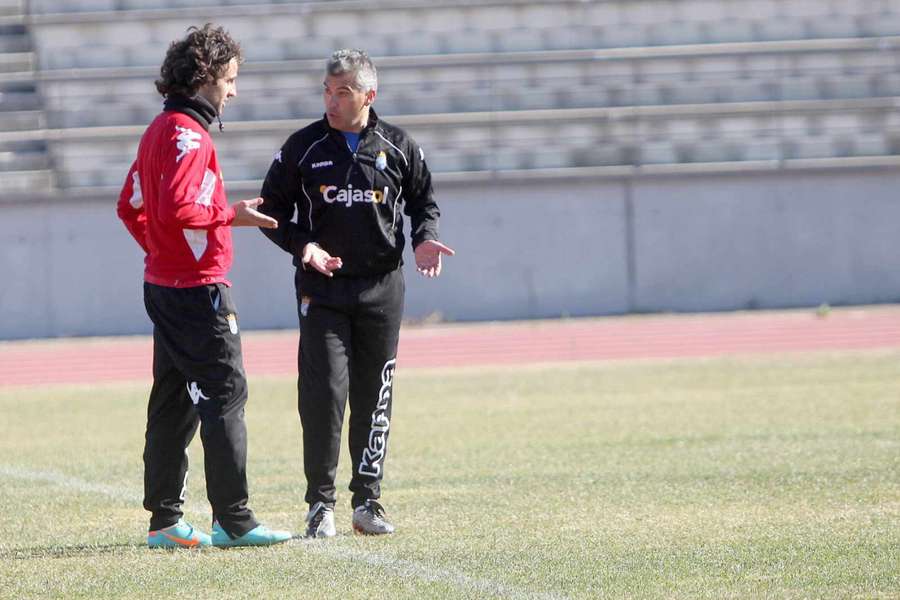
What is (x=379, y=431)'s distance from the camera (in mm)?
5871

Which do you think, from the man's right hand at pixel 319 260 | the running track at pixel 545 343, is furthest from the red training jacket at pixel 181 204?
the running track at pixel 545 343

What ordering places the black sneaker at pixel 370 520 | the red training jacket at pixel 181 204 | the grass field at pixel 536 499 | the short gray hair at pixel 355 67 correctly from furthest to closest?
1. the black sneaker at pixel 370 520
2. the short gray hair at pixel 355 67
3. the red training jacket at pixel 181 204
4. the grass field at pixel 536 499

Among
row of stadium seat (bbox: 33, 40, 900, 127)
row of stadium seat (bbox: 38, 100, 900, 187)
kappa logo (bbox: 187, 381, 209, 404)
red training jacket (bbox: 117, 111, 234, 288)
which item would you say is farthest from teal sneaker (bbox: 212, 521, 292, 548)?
row of stadium seat (bbox: 33, 40, 900, 127)

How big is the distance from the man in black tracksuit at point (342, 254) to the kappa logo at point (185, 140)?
1.99 ft

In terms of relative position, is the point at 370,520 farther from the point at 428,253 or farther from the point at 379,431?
the point at 428,253

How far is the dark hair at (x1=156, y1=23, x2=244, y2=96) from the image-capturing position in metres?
5.23

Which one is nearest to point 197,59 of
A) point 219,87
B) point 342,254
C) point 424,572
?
point 219,87

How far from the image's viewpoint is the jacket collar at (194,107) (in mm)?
5266

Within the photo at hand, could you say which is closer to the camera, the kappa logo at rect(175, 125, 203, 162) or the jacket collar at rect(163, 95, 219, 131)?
the kappa logo at rect(175, 125, 203, 162)

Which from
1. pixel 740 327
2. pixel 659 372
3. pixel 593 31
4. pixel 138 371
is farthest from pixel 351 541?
pixel 593 31

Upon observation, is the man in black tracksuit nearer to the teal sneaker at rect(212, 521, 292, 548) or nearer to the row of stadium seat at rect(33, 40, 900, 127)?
the teal sneaker at rect(212, 521, 292, 548)

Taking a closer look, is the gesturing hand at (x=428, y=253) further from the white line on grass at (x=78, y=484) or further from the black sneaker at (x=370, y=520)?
the white line on grass at (x=78, y=484)

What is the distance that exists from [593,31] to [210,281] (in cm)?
1920

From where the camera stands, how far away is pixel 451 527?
579 centimetres
